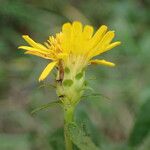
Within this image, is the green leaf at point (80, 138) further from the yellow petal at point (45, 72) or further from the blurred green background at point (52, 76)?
the blurred green background at point (52, 76)

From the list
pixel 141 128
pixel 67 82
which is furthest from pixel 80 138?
pixel 141 128

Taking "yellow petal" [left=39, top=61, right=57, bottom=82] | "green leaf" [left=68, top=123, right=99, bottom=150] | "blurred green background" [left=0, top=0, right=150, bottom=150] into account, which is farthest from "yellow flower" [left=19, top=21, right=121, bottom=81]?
"blurred green background" [left=0, top=0, right=150, bottom=150]

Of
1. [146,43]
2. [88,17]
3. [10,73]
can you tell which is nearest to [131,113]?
[146,43]

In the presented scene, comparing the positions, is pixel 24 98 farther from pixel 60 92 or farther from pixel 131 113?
pixel 60 92

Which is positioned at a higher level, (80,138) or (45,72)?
(45,72)

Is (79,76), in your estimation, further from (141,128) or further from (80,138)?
(141,128)

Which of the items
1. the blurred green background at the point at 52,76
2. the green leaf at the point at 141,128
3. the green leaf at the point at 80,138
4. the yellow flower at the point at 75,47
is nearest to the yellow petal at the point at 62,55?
the yellow flower at the point at 75,47
